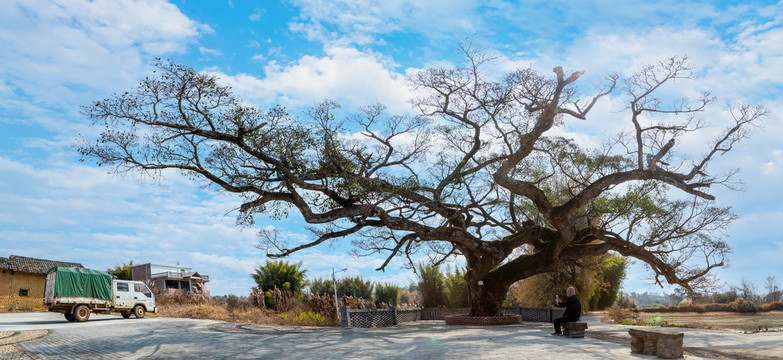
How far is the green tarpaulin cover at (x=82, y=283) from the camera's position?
23.1m

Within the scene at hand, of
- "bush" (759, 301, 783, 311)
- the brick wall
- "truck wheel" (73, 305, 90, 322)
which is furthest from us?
the brick wall

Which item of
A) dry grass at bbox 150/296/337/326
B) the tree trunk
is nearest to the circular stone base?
the tree trunk

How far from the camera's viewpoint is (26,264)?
37.3 meters

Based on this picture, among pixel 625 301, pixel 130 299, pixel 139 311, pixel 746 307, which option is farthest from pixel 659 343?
pixel 625 301

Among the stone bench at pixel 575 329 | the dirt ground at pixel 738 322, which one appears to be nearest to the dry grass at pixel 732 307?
the dirt ground at pixel 738 322

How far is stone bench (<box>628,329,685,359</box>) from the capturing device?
Answer: 965 centimetres

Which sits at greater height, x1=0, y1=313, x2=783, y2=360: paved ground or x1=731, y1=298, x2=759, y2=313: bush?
x1=0, y1=313, x2=783, y2=360: paved ground

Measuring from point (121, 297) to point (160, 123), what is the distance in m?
13.4

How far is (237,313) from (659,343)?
19133mm

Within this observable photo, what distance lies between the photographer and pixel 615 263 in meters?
31.8

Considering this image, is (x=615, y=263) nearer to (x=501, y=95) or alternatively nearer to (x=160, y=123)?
(x=501, y=95)

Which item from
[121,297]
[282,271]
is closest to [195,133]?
[121,297]

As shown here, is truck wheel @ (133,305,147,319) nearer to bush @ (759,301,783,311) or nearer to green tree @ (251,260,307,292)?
green tree @ (251,260,307,292)

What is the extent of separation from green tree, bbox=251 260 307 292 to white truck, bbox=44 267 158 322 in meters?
7.60
